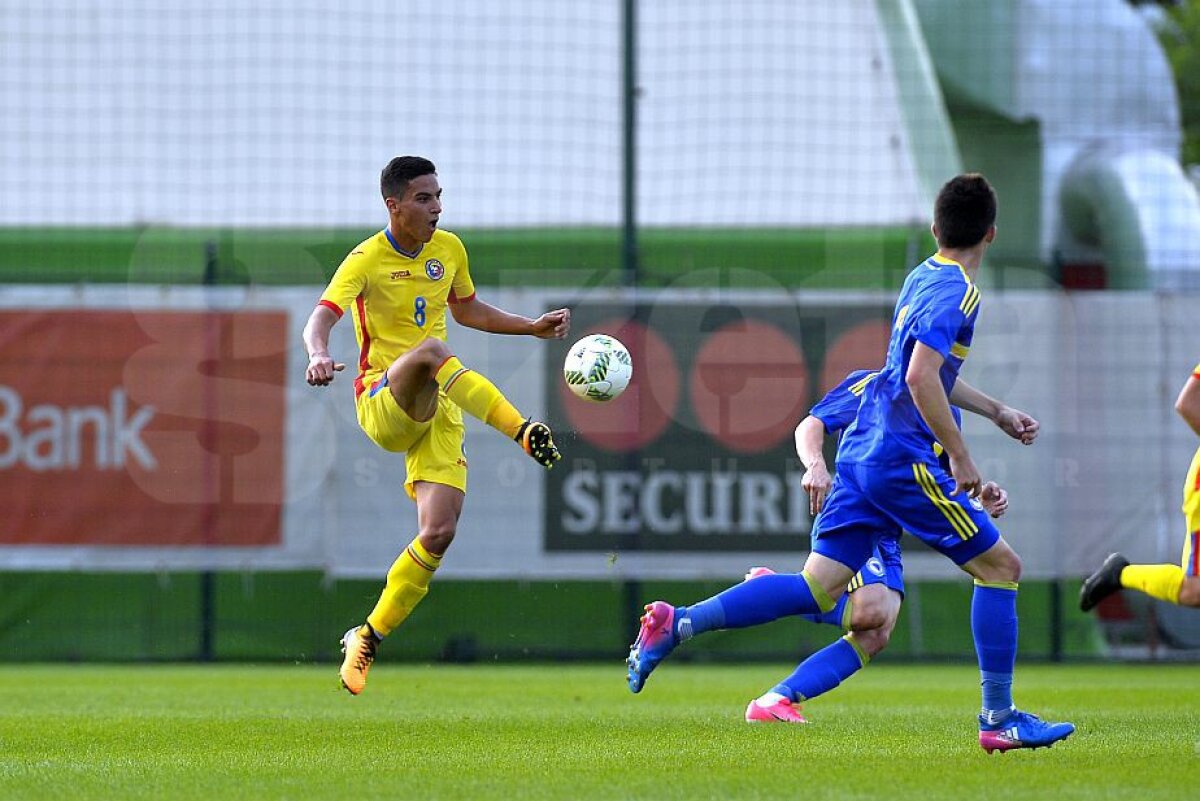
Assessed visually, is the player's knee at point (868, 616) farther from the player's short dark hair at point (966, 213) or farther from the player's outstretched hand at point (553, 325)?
the player's short dark hair at point (966, 213)

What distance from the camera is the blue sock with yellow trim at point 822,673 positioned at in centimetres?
791

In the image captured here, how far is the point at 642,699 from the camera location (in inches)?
398

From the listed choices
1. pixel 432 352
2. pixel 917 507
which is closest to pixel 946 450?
pixel 917 507

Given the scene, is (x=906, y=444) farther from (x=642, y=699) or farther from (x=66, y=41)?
(x=66, y=41)

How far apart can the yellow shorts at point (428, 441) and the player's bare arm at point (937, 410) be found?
292cm

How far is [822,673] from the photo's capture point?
792cm

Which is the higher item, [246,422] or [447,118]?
[447,118]

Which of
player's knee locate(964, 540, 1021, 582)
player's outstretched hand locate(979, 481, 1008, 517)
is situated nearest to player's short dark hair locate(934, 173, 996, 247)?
player's outstretched hand locate(979, 481, 1008, 517)

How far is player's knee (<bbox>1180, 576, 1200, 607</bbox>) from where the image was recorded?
21.8ft

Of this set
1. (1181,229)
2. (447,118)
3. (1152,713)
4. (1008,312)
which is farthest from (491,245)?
(1152,713)

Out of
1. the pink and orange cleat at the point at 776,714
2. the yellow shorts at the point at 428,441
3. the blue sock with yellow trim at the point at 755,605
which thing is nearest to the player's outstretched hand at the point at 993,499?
the blue sock with yellow trim at the point at 755,605

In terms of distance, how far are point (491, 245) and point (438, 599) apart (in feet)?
8.67

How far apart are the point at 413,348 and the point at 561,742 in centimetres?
213

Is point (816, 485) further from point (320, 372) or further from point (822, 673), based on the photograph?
point (320, 372)
